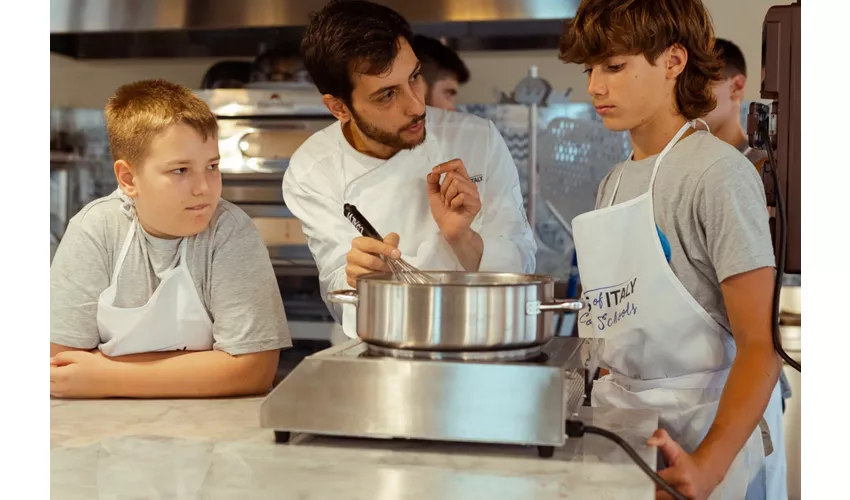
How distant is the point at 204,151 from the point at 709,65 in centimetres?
82

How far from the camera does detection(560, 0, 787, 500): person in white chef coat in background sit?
1.10 meters

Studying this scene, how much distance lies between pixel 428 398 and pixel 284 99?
129 centimetres

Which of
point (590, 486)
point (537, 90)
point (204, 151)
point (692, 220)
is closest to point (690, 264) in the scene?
point (692, 220)

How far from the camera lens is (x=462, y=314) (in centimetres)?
98

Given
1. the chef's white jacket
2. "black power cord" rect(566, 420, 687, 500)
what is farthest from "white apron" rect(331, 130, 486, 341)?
"black power cord" rect(566, 420, 687, 500)

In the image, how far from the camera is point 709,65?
4.18ft

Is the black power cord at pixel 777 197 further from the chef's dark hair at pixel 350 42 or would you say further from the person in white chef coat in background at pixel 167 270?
the person in white chef coat in background at pixel 167 270

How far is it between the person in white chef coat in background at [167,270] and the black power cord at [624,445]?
57 centimetres

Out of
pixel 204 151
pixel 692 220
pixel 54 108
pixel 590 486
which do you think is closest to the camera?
pixel 590 486

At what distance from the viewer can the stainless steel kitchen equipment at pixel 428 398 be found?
95 cm

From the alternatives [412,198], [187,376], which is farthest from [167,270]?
[412,198]

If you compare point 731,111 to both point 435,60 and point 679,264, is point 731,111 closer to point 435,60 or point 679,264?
point 679,264
